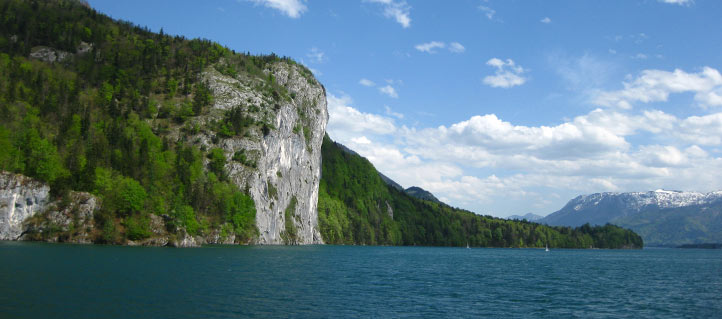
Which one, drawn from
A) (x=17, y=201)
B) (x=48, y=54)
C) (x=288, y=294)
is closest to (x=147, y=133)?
(x=17, y=201)

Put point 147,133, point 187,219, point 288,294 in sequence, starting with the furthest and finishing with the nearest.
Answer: point 147,133
point 187,219
point 288,294

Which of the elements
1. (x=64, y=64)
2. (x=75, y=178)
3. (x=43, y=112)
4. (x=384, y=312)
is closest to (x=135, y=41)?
(x=64, y=64)

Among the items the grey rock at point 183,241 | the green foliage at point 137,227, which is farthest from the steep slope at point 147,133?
the grey rock at point 183,241

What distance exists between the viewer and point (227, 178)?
13462cm

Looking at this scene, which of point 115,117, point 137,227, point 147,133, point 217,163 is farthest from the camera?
point 217,163

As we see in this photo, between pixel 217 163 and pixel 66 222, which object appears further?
pixel 217 163

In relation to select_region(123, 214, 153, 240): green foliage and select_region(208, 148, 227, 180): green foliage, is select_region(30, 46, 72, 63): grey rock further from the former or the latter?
select_region(123, 214, 153, 240): green foliage

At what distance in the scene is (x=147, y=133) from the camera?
427 ft

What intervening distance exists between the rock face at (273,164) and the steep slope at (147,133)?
1.53 ft

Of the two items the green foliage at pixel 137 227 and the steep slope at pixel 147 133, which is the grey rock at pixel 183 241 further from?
the green foliage at pixel 137 227

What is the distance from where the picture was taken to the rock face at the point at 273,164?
465 ft

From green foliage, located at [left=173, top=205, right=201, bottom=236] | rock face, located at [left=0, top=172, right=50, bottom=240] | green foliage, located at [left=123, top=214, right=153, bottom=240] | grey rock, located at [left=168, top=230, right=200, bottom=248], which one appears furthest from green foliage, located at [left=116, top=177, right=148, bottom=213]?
rock face, located at [left=0, top=172, right=50, bottom=240]

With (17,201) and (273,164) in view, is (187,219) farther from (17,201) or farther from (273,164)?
(273,164)

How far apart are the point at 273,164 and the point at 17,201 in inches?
3203
